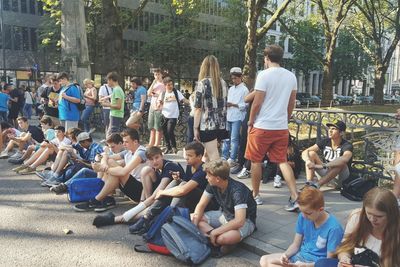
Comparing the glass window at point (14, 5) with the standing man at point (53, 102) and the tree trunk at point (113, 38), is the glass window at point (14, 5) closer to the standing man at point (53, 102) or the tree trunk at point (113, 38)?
the tree trunk at point (113, 38)

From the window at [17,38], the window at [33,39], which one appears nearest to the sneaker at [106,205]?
the window at [17,38]

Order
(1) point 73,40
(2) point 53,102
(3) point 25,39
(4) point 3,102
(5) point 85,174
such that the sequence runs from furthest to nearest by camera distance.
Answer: (3) point 25,39, (1) point 73,40, (4) point 3,102, (2) point 53,102, (5) point 85,174

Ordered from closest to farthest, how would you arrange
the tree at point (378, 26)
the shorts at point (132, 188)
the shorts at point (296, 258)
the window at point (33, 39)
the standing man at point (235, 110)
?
1. the shorts at point (296, 258)
2. the shorts at point (132, 188)
3. the standing man at point (235, 110)
4. the tree at point (378, 26)
5. the window at point (33, 39)

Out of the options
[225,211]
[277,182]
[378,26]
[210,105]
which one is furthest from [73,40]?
[378,26]

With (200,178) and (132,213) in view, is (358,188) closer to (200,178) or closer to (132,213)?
(200,178)

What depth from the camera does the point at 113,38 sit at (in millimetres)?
15359

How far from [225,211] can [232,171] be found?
3.02 m

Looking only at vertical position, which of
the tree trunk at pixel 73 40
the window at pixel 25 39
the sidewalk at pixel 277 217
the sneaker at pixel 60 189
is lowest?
the sneaker at pixel 60 189

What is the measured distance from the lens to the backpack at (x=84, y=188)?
591 cm

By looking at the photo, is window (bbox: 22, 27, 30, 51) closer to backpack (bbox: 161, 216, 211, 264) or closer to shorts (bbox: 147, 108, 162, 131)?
→ shorts (bbox: 147, 108, 162, 131)

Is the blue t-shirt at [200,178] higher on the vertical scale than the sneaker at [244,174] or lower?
higher

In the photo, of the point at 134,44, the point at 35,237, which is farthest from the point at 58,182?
the point at 134,44

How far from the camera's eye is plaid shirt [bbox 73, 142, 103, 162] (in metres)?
7.03

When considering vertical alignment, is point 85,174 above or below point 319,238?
below
